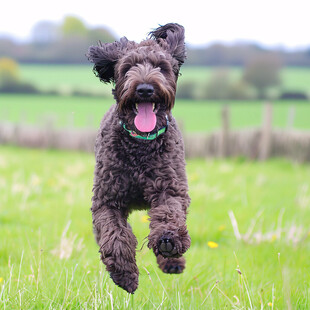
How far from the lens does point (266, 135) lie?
2105 centimetres

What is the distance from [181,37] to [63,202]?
599cm

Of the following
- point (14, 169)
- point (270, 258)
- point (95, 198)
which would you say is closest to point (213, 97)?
point (14, 169)

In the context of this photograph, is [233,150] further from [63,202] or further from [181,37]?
[181,37]

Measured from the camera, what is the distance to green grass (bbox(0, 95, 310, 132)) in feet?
84.8

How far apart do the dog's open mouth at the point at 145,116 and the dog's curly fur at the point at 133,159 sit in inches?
1.6

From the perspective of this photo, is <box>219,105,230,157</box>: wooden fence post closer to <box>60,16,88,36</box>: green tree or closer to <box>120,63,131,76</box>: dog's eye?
<box>120,63,131,76</box>: dog's eye

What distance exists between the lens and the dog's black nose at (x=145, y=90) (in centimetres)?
362

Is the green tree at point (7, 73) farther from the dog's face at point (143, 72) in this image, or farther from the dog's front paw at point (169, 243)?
the dog's front paw at point (169, 243)

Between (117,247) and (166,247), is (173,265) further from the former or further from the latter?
(166,247)

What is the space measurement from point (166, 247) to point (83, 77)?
131ft

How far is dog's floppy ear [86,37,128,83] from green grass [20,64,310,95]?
28375 millimetres

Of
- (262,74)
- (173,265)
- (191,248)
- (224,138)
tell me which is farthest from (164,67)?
(262,74)

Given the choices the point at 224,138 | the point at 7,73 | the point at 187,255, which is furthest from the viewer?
the point at 7,73

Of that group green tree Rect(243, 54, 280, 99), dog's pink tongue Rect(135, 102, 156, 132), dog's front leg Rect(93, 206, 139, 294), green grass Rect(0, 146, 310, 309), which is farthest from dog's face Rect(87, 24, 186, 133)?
green tree Rect(243, 54, 280, 99)
